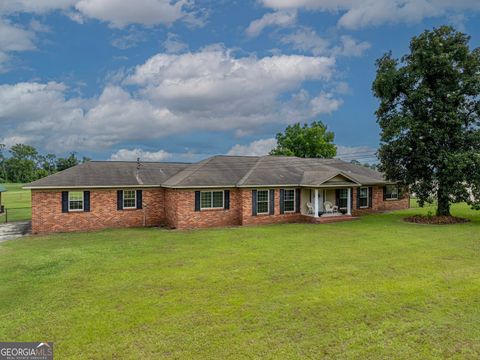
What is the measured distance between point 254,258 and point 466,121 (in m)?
16.3

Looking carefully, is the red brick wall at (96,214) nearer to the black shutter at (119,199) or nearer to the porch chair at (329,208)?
the black shutter at (119,199)

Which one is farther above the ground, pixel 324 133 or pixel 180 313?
pixel 324 133

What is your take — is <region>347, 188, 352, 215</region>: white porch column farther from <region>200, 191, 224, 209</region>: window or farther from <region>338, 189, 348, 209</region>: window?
<region>200, 191, 224, 209</region>: window

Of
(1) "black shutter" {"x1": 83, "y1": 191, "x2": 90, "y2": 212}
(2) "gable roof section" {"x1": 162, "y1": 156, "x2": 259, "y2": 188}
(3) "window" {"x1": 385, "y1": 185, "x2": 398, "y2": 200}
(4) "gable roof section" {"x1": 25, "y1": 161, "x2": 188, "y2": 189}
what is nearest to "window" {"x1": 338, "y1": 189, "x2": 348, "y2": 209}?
(3) "window" {"x1": 385, "y1": 185, "x2": 398, "y2": 200}

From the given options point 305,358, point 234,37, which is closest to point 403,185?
point 234,37

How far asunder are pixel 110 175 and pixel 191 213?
5.52 meters

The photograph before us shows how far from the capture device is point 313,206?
870 inches

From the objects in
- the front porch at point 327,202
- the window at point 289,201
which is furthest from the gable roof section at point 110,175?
the front porch at point 327,202

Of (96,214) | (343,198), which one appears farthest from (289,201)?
(96,214)

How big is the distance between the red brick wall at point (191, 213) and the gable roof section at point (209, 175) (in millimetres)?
685

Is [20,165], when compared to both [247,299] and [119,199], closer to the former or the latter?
[119,199]

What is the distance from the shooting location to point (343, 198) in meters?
23.8

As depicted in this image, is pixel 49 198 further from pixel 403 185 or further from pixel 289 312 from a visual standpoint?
pixel 403 185

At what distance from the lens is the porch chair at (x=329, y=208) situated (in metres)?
22.5
